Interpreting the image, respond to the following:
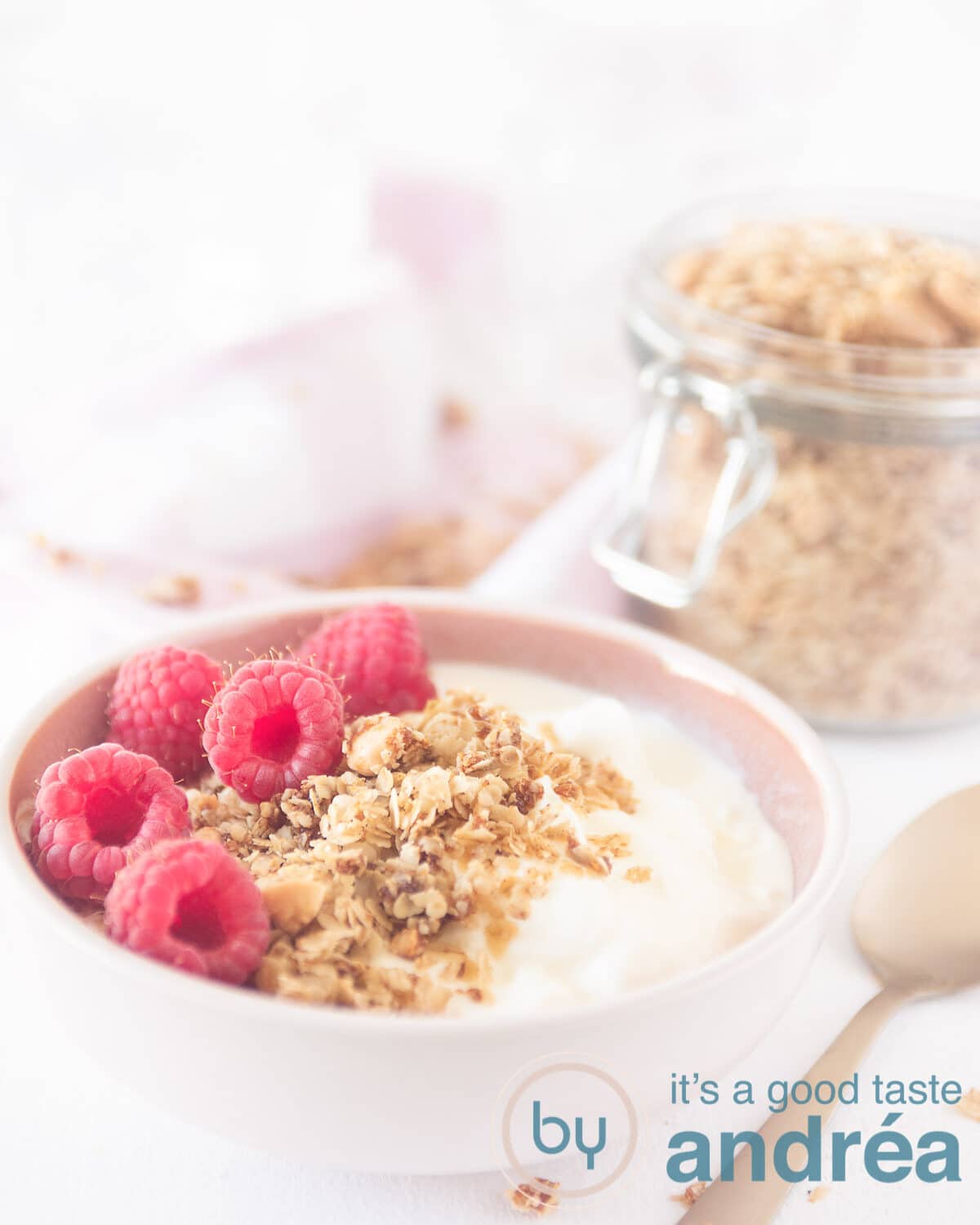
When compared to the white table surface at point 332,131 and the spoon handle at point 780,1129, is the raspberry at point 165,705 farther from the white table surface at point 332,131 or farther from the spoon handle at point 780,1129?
the white table surface at point 332,131

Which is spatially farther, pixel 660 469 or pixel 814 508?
pixel 660 469

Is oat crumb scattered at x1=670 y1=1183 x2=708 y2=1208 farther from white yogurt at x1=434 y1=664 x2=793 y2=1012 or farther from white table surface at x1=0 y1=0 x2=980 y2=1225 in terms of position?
white table surface at x1=0 y1=0 x2=980 y2=1225

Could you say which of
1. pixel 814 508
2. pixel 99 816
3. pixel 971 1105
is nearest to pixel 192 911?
pixel 99 816

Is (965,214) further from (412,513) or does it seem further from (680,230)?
(412,513)

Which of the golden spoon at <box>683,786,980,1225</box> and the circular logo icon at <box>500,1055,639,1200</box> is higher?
the circular logo icon at <box>500,1055,639,1200</box>

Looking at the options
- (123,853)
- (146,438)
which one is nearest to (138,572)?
(146,438)

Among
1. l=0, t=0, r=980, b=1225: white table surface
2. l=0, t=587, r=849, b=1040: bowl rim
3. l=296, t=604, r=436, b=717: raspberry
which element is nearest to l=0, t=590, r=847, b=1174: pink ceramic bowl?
l=0, t=587, r=849, b=1040: bowl rim

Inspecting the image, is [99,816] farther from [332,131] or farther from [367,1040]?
[332,131]
